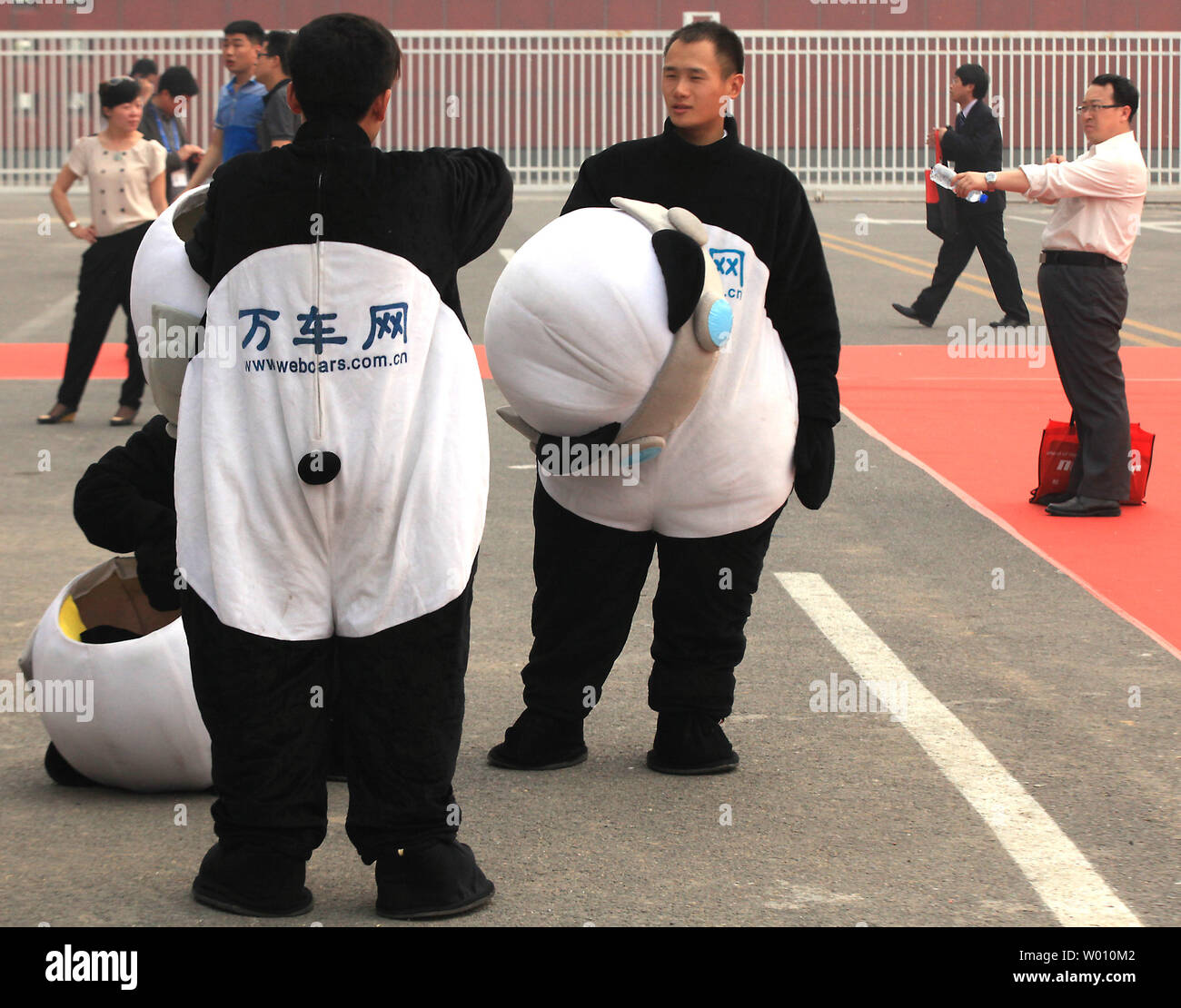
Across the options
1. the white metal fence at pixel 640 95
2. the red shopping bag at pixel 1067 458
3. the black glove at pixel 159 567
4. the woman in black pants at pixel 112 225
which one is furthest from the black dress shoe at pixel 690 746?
the white metal fence at pixel 640 95

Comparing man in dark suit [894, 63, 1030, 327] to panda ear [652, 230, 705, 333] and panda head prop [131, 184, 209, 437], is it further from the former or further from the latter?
panda head prop [131, 184, 209, 437]

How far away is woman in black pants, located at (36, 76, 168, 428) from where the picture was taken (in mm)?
10195

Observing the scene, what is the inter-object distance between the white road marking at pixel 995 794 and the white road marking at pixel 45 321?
9266 millimetres

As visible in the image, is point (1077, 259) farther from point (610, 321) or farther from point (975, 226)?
point (975, 226)

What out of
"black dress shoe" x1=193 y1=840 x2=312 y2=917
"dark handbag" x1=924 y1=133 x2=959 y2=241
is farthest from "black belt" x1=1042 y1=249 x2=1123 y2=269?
"dark handbag" x1=924 y1=133 x2=959 y2=241

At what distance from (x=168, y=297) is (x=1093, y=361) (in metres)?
5.19

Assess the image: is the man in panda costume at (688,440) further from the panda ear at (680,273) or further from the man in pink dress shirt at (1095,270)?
the man in pink dress shirt at (1095,270)

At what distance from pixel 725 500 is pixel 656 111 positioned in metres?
30.5

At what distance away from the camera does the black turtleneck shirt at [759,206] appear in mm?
4637

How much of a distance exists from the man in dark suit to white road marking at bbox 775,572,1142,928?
8.62 metres

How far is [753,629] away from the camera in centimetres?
630

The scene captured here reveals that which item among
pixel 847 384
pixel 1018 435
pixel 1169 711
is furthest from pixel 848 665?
pixel 847 384

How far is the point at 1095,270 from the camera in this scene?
26.3 feet

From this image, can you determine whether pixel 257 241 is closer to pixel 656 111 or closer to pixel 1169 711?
pixel 1169 711
